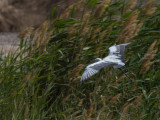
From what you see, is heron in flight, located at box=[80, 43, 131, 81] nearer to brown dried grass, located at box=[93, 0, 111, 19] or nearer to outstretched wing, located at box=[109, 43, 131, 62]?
outstretched wing, located at box=[109, 43, 131, 62]

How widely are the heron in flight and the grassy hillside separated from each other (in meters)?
0.23

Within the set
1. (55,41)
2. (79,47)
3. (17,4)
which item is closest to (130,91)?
(79,47)

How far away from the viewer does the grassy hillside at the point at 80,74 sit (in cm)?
271

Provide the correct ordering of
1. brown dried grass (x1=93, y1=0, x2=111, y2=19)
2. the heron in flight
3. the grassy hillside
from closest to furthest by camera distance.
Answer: the heron in flight, the grassy hillside, brown dried grass (x1=93, y1=0, x2=111, y2=19)

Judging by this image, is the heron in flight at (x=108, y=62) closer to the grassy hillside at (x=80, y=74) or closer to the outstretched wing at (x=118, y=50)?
the outstretched wing at (x=118, y=50)

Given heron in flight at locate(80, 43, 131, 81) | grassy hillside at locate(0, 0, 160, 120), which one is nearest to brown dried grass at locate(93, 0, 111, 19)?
grassy hillside at locate(0, 0, 160, 120)

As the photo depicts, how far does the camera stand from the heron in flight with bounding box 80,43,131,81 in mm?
2332

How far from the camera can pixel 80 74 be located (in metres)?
3.16

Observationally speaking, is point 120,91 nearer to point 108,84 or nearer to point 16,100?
point 108,84

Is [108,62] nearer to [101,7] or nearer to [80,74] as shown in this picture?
[101,7]

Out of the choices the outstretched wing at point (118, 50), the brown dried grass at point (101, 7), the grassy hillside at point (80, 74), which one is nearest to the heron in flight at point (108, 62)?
the outstretched wing at point (118, 50)

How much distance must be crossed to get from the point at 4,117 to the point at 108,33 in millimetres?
1346

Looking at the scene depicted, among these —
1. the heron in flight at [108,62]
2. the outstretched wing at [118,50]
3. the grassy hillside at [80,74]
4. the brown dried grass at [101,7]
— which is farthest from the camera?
the brown dried grass at [101,7]

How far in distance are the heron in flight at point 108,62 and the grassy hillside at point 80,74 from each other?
225mm
